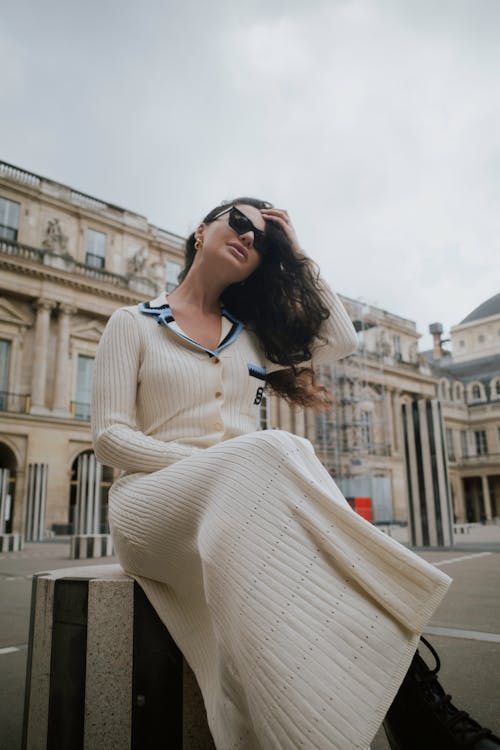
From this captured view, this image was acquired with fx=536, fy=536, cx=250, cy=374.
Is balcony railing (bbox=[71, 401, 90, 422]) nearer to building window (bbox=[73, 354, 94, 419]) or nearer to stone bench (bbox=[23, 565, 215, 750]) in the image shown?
building window (bbox=[73, 354, 94, 419])

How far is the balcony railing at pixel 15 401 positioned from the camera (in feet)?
63.9

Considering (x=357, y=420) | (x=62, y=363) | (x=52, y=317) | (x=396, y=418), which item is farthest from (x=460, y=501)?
(x=52, y=317)

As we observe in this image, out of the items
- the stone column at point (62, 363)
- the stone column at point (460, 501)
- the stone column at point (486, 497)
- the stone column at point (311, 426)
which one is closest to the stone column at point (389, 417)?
the stone column at point (311, 426)

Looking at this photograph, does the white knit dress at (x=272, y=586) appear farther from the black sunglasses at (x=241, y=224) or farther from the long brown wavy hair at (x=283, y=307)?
the black sunglasses at (x=241, y=224)

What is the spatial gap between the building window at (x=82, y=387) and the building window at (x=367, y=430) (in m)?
15.9

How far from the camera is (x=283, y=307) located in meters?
2.05

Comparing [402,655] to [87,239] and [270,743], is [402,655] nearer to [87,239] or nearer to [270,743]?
[270,743]

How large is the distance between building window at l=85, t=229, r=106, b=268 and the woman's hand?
22.4 m


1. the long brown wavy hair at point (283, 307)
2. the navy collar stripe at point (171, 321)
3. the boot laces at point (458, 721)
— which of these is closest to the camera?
the boot laces at point (458, 721)

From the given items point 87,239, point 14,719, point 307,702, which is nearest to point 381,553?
point 307,702

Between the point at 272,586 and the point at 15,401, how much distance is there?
68.1 feet

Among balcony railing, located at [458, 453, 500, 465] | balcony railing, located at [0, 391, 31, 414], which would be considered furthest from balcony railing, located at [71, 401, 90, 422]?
balcony railing, located at [458, 453, 500, 465]

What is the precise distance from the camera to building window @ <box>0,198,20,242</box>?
2083 centimetres

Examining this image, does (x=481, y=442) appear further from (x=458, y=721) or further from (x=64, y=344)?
(x=458, y=721)
